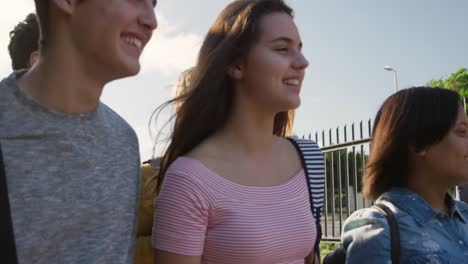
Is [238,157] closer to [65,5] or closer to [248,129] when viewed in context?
[248,129]

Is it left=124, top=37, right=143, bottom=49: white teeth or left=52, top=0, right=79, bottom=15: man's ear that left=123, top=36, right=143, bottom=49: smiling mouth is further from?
left=52, top=0, right=79, bottom=15: man's ear

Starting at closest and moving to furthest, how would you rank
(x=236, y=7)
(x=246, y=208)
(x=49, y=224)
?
(x=49, y=224), (x=246, y=208), (x=236, y=7)

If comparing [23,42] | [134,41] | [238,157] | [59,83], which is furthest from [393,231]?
[23,42]

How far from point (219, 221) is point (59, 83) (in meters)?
0.85

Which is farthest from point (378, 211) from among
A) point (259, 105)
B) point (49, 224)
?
point (49, 224)

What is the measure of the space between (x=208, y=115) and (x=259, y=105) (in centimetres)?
25

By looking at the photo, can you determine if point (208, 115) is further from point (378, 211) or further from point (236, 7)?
point (378, 211)

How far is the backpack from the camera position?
99.6 inches

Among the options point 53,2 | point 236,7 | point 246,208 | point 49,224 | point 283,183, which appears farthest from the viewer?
point 236,7

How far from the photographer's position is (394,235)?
2.57 m

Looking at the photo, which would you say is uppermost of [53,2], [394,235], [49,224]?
[53,2]

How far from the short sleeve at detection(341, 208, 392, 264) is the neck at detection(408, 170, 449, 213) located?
1.13 feet

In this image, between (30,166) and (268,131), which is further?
(268,131)

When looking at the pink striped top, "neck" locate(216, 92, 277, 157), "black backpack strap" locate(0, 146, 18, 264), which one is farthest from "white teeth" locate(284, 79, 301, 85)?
"black backpack strap" locate(0, 146, 18, 264)
